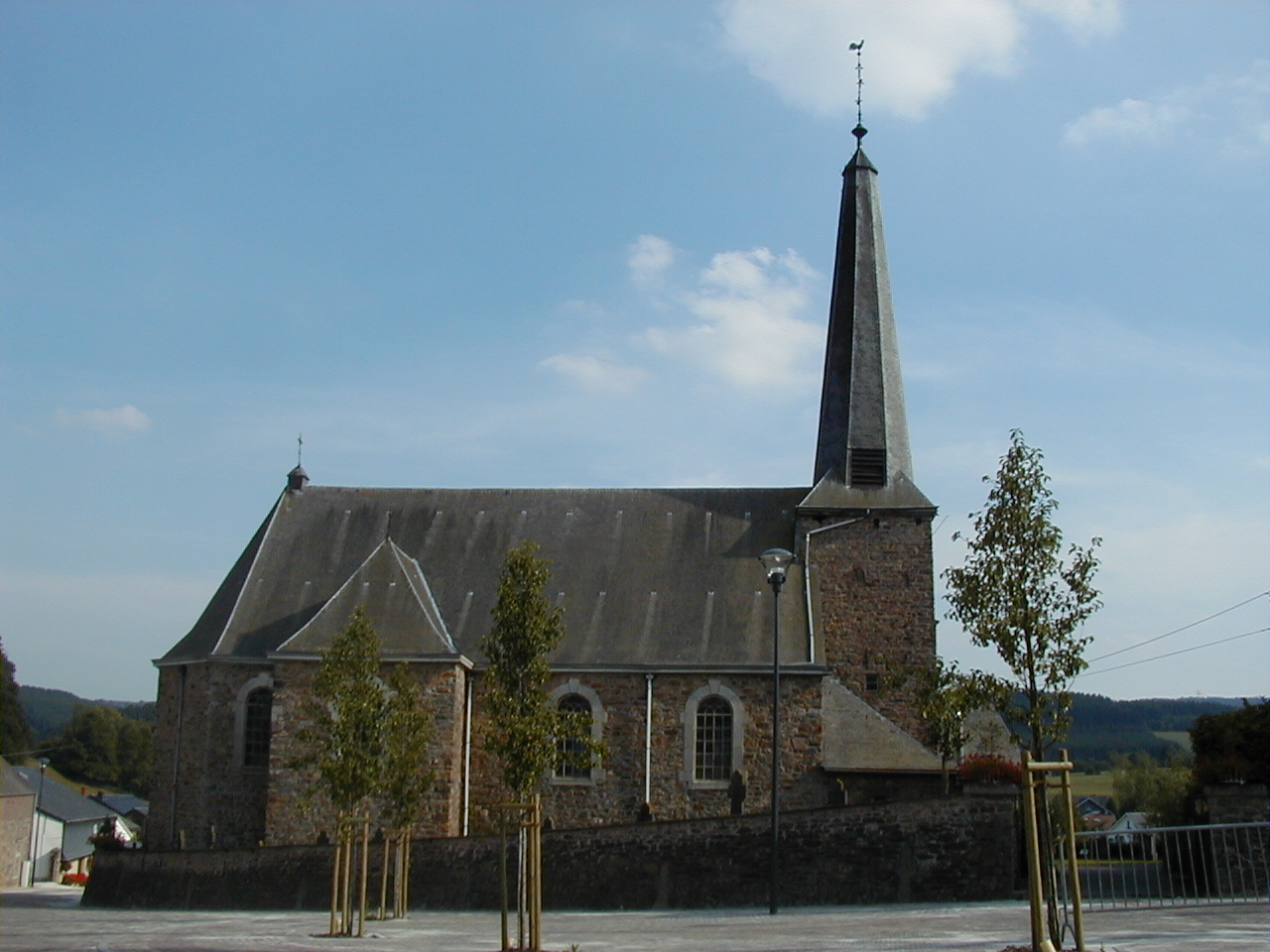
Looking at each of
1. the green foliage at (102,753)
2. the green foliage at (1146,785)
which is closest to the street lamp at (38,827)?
the green foliage at (102,753)

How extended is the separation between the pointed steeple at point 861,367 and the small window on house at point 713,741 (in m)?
6.15

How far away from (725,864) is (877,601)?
9443 millimetres

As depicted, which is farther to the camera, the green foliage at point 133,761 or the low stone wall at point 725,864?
the green foliage at point 133,761

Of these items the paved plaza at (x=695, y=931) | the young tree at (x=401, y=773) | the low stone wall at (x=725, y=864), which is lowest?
the paved plaza at (x=695, y=931)

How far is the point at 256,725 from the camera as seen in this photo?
28047 millimetres

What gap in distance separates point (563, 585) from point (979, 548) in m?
15.5

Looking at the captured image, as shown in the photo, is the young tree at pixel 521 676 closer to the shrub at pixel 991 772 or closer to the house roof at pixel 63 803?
the shrub at pixel 991 772

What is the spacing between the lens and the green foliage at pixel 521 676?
15.9 m

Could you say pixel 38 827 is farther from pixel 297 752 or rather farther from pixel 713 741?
pixel 713 741

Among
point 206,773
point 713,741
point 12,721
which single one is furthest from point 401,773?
point 12,721

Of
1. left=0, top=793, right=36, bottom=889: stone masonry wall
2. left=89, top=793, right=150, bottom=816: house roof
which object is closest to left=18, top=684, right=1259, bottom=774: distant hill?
left=89, top=793, right=150, bottom=816: house roof

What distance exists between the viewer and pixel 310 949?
537 inches

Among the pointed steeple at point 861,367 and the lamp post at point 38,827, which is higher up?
the pointed steeple at point 861,367

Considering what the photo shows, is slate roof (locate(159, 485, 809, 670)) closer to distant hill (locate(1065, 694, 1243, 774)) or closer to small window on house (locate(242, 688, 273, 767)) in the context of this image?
small window on house (locate(242, 688, 273, 767))
